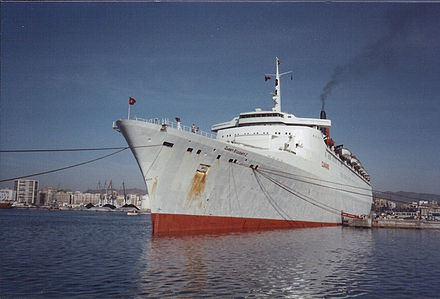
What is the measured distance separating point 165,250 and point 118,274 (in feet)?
14.1

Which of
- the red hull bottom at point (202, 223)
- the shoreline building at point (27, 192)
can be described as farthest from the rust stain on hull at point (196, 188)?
the shoreline building at point (27, 192)

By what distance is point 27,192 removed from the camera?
176 meters

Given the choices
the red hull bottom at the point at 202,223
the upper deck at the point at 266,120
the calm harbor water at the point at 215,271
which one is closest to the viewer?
the calm harbor water at the point at 215,271

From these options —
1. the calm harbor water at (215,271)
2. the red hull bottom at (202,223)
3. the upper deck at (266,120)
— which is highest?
the upper deck at (266,120)

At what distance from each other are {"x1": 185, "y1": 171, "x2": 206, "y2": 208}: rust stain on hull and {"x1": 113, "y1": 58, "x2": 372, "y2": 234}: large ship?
58mm

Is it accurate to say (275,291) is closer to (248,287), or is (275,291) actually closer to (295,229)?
(248,287)

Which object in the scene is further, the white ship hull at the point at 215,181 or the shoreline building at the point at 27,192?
the shoreline building at the point at 27,192

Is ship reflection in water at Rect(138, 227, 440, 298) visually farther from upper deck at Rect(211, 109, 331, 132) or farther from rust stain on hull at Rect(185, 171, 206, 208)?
upper deck at Rect(211, 109, 331, 132)

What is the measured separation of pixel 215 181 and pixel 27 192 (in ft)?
598

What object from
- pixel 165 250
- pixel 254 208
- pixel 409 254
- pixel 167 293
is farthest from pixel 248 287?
pixel 254 208

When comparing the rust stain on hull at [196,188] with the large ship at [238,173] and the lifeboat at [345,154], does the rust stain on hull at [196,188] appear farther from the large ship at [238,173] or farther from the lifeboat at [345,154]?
the lifeboat at [345,154]

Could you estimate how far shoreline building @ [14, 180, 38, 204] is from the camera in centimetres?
17500

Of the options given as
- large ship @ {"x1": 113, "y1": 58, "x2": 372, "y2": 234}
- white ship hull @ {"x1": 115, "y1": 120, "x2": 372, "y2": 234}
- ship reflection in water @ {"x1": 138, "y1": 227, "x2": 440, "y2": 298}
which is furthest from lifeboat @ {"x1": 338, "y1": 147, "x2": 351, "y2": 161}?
ship reflection in water @ {"x1": 138, "y1": 227, "x2": 440, "y2": 298}

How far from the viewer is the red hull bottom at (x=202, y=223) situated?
20.1 m
